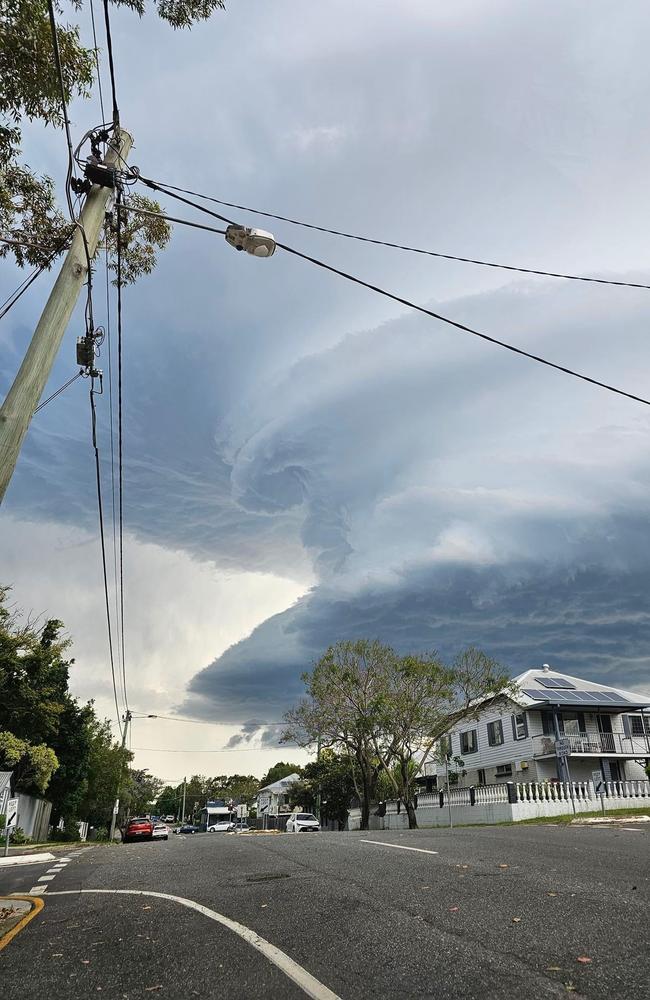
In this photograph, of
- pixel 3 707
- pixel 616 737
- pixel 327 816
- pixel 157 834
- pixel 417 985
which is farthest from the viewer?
pixel 327 816

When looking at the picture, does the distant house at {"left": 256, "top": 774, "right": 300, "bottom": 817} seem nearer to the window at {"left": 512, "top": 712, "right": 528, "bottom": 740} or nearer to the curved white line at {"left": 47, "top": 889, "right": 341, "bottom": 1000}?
the window at {"left": 512, "top": 712, "right": 528, "bottom": 740}

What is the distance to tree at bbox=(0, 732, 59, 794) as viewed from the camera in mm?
29195

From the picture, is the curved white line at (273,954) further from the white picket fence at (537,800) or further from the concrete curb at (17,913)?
the white picket fence at (537,800)

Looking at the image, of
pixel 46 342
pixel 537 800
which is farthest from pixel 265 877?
pixel 537 800

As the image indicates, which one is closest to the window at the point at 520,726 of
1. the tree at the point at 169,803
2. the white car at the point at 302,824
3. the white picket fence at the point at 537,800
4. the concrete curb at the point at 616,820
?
the white picket fence at the point at 537,800

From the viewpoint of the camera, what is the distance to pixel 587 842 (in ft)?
38.4

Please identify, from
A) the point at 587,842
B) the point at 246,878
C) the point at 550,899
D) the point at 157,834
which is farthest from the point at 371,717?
the point at 550,899

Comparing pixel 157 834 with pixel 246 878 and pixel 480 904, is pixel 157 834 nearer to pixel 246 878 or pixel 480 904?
pixel 246 878

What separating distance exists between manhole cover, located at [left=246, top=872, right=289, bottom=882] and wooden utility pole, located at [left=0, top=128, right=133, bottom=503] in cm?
618

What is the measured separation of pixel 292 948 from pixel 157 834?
149 ft

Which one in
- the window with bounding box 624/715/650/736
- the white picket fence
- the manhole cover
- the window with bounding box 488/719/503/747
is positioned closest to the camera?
the manhole cover

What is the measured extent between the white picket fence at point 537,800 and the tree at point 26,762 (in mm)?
19392

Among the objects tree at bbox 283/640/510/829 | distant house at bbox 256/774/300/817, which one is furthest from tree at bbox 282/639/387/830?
distant house at bbox 256/774/300/817

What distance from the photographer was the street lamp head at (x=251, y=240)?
8578 mm
